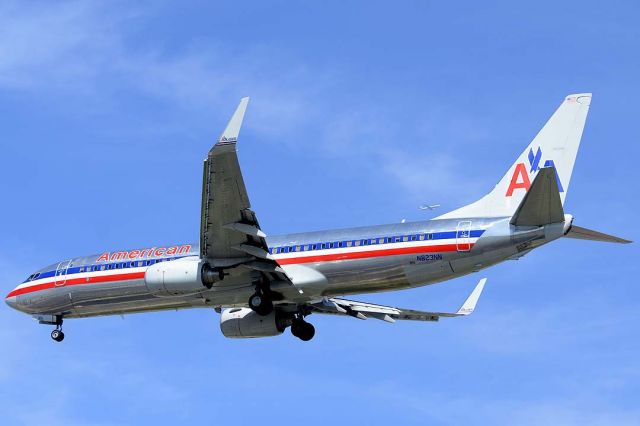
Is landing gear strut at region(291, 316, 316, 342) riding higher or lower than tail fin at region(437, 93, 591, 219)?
lower

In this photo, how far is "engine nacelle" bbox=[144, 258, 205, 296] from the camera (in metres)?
43.1

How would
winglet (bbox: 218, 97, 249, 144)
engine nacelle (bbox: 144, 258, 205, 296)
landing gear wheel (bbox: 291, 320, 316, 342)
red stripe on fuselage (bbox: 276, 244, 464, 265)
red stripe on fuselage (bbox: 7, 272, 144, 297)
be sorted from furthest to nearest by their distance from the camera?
landing gear wheel (bbox: 291, 320, 316, 342) → red stripe on fuselage (bbox: 7, 272, 144, 297) → engine nacelle (bbox: 144, 258, 205, 296) → red stripe on fuselage (bbox: 276, 244, 464, 265) → winglet (bbox: 218, 97, 249, 144)

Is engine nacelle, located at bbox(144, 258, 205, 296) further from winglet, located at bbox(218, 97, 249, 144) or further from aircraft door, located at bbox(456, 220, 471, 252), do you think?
aircraft door, located at bbox(456, 220, 471, 252)

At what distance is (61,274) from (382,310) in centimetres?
1311

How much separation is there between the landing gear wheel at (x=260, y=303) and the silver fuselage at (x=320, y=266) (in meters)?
0.31

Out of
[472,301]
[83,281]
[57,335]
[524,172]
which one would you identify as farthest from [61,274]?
[524,172]

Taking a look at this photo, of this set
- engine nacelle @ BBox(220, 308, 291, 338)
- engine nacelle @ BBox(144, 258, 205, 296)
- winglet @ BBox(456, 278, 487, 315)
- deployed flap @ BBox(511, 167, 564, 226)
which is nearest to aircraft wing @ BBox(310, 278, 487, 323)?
winglet @ BBox(456, 278, 487, 315)

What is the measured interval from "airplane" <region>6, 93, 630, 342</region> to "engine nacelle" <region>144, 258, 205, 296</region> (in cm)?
4

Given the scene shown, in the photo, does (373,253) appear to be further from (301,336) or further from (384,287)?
(301,336)

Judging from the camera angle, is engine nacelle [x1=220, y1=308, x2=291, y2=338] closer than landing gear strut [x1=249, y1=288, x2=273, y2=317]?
No

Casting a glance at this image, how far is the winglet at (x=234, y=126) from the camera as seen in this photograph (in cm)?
3916

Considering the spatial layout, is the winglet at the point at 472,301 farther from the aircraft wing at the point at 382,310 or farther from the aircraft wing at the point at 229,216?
the aircraft wing at the point at 229,216

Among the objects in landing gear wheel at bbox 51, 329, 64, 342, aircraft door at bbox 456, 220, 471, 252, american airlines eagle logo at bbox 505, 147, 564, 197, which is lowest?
aircraft door at bbox 456, 220, 471, 252

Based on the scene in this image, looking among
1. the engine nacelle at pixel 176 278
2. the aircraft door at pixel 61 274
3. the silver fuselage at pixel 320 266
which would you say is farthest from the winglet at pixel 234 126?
the aircraft door at pixel 61 274
